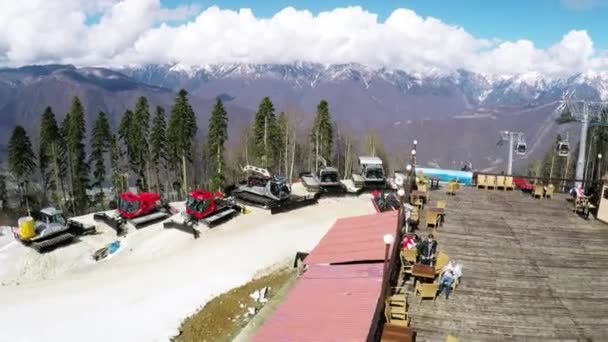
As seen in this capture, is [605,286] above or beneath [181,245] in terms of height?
→ above

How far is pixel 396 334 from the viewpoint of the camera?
12.6m

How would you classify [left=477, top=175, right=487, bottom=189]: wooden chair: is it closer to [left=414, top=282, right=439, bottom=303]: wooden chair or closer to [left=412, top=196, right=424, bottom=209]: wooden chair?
[left=412, top=196, right=424, bottom=209]: wooden chair

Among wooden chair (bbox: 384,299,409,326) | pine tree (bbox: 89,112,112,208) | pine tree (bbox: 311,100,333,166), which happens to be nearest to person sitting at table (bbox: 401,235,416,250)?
wooden chair (bbox: 384,299,409,326)

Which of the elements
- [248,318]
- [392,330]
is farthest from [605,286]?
[248,318]

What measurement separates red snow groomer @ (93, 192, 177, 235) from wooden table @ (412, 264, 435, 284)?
25.2 meters

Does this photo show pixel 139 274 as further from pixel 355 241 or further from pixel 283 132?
pixel 283 132

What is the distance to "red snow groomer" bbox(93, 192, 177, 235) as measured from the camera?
35719mm

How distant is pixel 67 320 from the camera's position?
20109 mm

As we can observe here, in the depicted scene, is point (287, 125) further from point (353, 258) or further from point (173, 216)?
point (353, 258)

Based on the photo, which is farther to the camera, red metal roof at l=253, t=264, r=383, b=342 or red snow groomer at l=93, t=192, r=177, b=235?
red snow groomer at l=93, t=192, r=177, b=235

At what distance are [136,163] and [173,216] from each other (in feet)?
84.3

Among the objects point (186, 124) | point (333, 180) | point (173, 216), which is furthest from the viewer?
point (186, 124)

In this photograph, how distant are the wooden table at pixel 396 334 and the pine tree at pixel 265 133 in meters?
46.8

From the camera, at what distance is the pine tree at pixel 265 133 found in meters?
58.9
